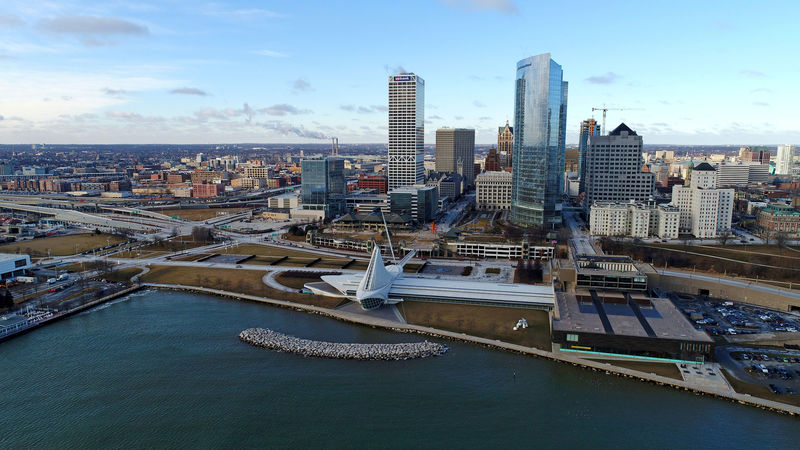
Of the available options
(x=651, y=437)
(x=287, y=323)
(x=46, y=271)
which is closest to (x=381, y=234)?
(x=287, y=323)

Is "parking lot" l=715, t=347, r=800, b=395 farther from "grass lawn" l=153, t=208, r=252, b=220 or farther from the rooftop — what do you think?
"grass lawn" l=153, t=208, r=252, b=220

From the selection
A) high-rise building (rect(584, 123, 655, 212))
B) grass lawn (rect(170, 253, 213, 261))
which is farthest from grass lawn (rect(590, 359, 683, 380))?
high-rise building (rect(584, 123, 655, 212))

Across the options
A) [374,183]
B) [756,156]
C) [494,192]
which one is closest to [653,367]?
[494,192]

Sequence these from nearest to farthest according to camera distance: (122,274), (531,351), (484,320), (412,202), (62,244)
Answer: (531,351)
(484,320)
(122,274)
(62,244)
(412,202)

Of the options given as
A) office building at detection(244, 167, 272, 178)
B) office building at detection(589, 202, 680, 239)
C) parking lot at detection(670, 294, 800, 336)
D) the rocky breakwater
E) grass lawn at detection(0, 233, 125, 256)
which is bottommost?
the rocky breakwater

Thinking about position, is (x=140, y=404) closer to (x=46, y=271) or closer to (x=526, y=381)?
Answer: (x=526, y=381)

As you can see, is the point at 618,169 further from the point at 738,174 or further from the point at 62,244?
the point at 62,244
